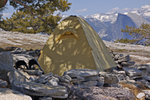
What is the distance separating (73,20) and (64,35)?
1.13 m

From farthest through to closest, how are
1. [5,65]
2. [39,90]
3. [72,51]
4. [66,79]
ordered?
[72,51], [5,65], [66,79], [39,90]

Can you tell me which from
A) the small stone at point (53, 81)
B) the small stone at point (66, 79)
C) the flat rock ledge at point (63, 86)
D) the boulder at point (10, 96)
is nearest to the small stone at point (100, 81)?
the flat rock ledge at point (63, 86)

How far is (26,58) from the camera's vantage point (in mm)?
10500

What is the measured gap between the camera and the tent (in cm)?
1069

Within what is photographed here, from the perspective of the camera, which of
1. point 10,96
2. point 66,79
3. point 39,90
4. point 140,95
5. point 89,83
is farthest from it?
point 140,95

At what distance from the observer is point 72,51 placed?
11.1 meters

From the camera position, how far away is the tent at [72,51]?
→ 421 inches

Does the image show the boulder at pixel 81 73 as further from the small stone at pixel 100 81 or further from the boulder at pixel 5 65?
the boulder at pixel 5 65

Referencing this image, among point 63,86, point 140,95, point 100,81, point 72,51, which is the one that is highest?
point 72,51

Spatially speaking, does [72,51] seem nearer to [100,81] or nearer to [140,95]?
[100,81]

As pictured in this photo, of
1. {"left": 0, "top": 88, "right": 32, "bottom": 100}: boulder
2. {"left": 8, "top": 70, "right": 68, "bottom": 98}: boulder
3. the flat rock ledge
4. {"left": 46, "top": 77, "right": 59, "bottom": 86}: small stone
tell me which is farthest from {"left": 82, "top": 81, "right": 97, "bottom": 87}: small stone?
{"left": 0, "top": 88, "right": 32, "bottom": 100}: boulder

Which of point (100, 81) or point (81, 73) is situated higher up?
point (81, 73)

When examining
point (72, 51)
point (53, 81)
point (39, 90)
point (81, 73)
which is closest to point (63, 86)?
point (53, 81)

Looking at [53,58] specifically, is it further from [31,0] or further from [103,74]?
[31,0]
